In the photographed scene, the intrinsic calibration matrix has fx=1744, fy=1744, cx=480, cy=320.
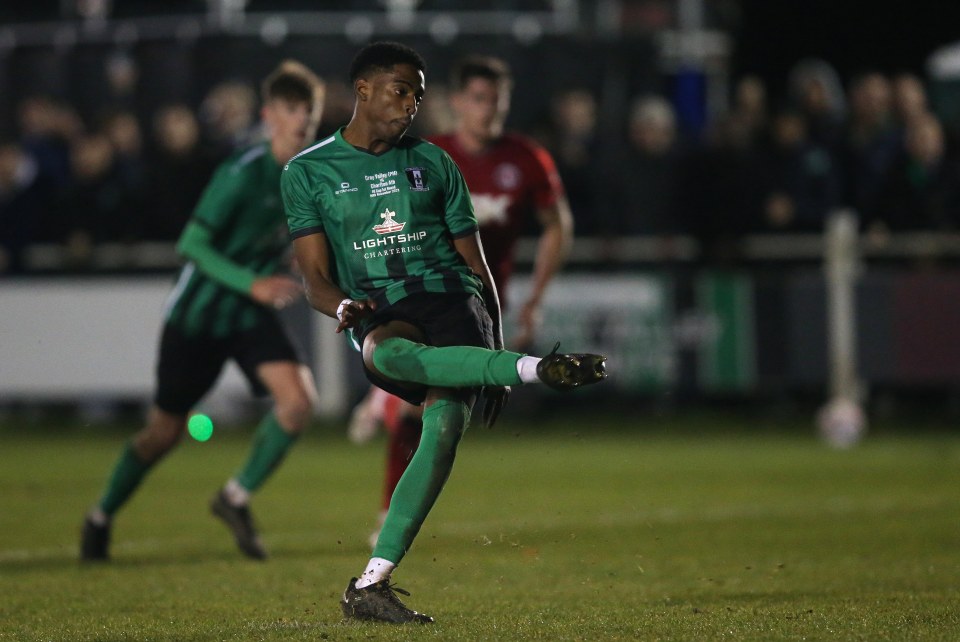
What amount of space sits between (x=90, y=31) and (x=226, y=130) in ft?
14.9

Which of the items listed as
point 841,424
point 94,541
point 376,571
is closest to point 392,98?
point 376,571

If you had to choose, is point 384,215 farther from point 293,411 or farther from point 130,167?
point 130,167

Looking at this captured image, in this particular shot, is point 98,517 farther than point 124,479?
No

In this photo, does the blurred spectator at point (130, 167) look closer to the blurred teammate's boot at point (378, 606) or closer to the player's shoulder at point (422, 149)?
the player's shoulder at point (422, 149)

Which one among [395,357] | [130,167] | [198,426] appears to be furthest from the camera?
[130,167]

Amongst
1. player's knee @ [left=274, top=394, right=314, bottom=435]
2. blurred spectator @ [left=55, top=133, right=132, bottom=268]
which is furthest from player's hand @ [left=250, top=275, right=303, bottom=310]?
blurred spectator @ [left=55, top=133, right=132, bottom=268]

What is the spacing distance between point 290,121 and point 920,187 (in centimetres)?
887

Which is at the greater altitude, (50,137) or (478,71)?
(478,71)

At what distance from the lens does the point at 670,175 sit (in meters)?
16.2

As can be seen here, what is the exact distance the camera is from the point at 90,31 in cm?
2016

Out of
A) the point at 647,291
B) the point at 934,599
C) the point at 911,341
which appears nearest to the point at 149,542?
the point at 934,599

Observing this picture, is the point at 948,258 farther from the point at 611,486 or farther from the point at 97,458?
the point at 97,458

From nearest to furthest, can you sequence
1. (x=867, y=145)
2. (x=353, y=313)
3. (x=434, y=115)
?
1. (x=353, y=313)
2. (x=434, y=115)
3. (x=867, y=145)

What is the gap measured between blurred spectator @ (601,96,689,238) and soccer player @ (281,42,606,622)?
9784 millimetres
